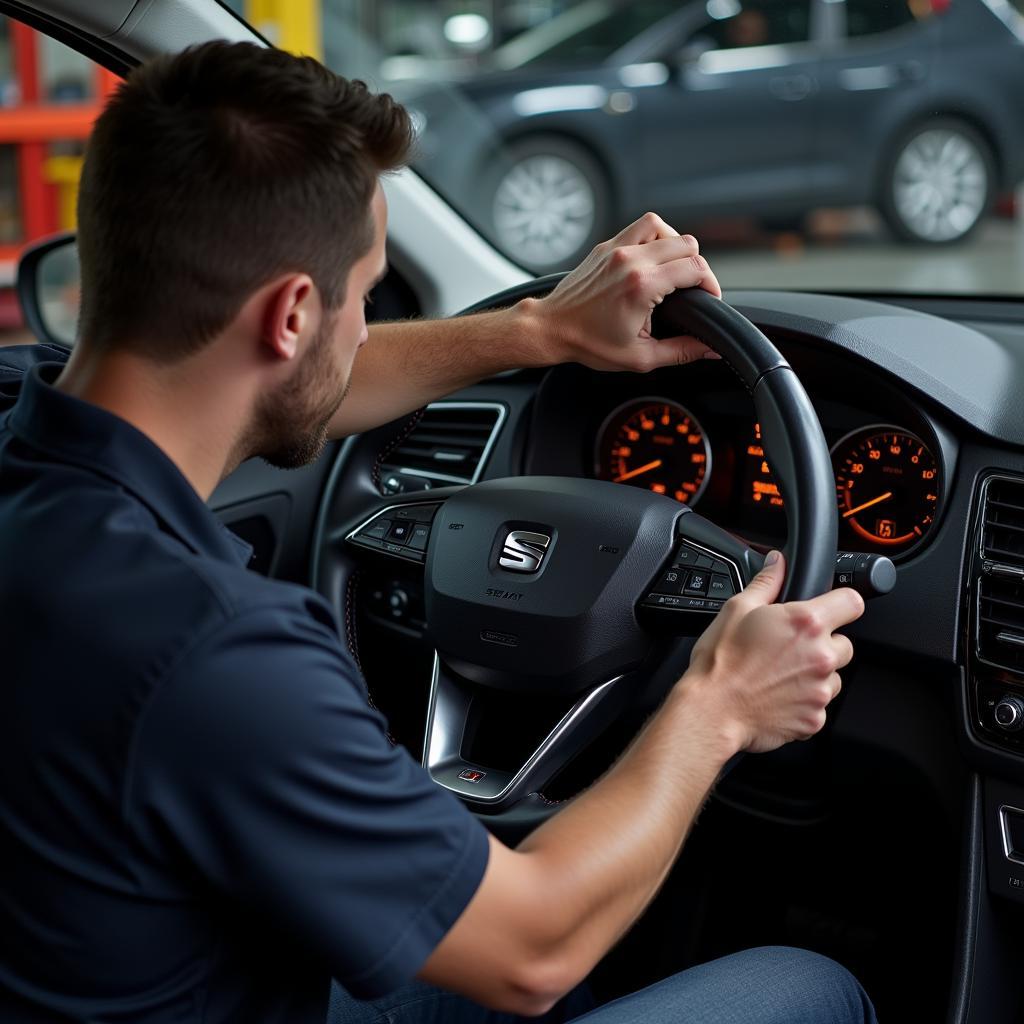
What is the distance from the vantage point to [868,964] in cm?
212

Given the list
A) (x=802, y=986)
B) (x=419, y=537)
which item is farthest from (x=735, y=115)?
(x=802, y=986)

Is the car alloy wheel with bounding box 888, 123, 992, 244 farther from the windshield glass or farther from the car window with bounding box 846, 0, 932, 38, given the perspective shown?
the car window with bounding box 846, 0, 932, 38

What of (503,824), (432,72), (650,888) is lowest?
(503,824)

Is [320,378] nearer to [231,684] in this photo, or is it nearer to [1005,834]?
[231,684]

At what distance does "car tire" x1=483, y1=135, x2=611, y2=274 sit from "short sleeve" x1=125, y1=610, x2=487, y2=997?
17.6 feet

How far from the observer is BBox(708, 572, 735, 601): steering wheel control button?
151 cm

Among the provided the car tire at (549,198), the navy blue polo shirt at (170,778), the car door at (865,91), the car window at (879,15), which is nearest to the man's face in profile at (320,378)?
the navy blue polo shirt at (170,778)

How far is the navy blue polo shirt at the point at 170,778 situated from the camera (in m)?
0.96

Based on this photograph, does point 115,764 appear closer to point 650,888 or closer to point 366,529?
point 650,888

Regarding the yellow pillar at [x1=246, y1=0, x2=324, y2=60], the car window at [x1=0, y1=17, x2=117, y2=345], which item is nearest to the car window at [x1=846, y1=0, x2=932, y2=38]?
the yellow pillar at [x1=246, y1=0, x2=324, y2=60]

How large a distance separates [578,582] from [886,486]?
47 centimetres

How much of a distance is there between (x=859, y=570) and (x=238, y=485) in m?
1.24

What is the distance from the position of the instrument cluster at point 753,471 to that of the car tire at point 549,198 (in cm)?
429

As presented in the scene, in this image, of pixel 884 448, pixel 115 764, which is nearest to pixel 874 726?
pixel 884 448
